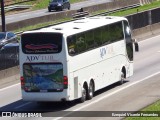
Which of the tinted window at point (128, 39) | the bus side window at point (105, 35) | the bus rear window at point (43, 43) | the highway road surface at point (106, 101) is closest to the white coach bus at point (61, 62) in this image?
the bus rear window at point (43, 43)

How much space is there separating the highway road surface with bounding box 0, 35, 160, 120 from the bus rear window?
6.75 ft

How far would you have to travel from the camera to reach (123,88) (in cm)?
2827

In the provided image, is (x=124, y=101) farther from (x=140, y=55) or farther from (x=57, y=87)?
(x=140, y=55)

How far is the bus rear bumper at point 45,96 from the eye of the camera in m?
24.2

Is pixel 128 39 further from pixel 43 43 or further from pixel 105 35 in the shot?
pixel 43 43

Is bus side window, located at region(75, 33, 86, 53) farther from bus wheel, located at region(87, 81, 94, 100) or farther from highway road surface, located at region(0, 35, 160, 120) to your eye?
highway road surface, located at region(0, 35, 160, 120)

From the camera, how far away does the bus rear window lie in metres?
24.3

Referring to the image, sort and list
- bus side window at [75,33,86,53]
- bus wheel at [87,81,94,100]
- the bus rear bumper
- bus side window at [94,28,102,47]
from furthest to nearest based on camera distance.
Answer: bus side window at [94,28,102,47]
bus wheel at [87,81,94,100]
bus side window at [75,33,86,53]
the bus rear bumper

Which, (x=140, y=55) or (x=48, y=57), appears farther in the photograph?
(x=140, y=55)

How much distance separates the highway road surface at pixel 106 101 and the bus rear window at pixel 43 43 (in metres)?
2.06

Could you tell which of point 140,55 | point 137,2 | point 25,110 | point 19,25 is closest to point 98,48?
point 25,110

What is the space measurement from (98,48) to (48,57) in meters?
3.20

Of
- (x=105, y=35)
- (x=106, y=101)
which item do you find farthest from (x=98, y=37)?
(x=106, y=101)

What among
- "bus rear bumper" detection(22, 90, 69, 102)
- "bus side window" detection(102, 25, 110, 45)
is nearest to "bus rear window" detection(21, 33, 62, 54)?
"bus rear bumper" detection(22, 90, 69, 102)
